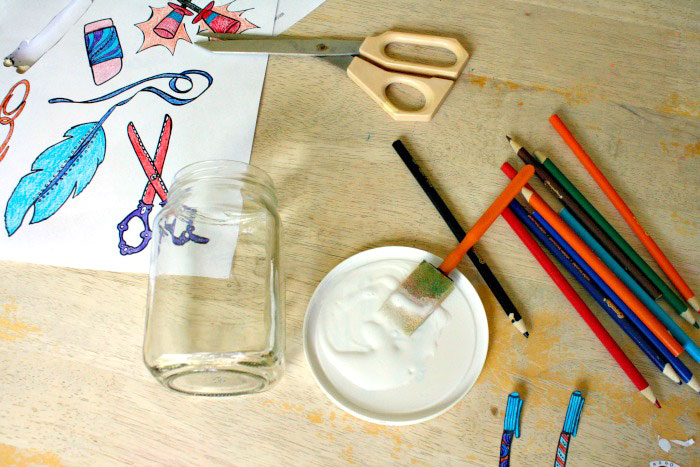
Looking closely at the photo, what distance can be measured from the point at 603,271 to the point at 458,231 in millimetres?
133

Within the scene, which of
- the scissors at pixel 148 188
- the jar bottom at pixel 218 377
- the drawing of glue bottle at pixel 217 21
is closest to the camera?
the jar bottom at pixel 218 377

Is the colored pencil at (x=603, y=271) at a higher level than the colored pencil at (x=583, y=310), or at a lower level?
higher

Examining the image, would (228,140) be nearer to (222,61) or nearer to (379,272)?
(222,61)

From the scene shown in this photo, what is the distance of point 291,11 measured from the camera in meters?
0.64

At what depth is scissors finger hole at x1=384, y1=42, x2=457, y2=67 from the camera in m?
0.60

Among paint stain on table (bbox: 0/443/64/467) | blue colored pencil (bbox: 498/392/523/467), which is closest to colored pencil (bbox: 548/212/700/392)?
blue colored pencil (bbox: 498/392/523/467)

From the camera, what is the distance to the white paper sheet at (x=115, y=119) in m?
0.54

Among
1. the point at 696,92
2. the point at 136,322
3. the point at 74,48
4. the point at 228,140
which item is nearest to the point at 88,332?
the point at 136,322

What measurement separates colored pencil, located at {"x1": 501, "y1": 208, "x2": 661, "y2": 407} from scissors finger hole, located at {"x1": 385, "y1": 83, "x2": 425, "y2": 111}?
0.15m

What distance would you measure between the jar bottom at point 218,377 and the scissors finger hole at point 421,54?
36 cm

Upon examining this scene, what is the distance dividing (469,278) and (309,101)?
0.25 metres

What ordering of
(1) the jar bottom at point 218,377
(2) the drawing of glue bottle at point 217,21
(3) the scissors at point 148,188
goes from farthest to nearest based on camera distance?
(2) the drawing of glue bottle at point 217,21 → (3) the scissors at point 148,188 → (1) the jar bottom at point 218,377

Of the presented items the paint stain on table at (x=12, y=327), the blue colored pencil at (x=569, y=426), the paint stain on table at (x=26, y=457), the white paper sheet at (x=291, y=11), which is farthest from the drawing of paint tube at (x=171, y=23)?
the blue colored pencil at (x=569, y=426)

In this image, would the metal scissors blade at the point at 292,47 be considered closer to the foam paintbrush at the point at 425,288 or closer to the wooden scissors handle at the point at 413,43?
the wooden scissors handle at the point at 413,43
